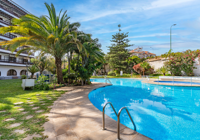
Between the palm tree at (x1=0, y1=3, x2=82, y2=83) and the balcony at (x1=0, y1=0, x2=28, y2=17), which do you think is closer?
the palm tree at (x1=0, y1=3, x2=82, y2=83)

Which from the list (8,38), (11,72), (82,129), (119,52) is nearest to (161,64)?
(119,52)

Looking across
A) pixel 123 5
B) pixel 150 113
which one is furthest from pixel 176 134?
pixel 123 5

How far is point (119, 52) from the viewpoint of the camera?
32625 millimetres

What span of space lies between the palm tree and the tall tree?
22.4 metres

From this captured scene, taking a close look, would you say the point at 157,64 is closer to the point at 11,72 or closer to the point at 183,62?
the point at 183,62

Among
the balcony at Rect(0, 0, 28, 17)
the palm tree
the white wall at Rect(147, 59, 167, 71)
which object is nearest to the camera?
the palm tree

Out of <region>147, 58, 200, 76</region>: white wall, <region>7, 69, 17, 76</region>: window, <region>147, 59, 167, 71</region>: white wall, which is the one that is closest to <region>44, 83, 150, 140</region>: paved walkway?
<region>147, 58, 200, 76</region>: white wall

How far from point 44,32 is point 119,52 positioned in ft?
80.5

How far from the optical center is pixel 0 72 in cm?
2498

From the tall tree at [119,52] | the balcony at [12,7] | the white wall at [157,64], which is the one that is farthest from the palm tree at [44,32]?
the tall tree at [119,52]

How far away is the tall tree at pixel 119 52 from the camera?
3275cm

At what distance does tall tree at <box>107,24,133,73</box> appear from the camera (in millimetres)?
32750

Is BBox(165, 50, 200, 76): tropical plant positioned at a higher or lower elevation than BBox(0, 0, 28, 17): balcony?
lower

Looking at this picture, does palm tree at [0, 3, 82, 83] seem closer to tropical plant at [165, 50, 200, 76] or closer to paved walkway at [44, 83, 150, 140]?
paved walkway at [44, 83, 150, 140]
